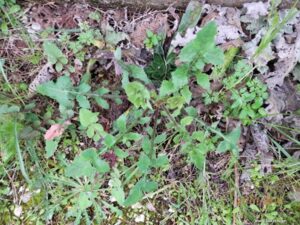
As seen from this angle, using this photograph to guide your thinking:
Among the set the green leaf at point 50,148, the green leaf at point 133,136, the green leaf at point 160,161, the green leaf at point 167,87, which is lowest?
the green leaf at point 50,148

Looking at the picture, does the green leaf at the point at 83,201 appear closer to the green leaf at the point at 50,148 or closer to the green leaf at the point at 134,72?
the green leaf at the point at 50,148

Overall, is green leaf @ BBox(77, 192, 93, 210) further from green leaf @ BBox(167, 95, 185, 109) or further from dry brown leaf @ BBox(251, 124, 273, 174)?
dry brown leaf @ BBox(251, 124, 273, 174)

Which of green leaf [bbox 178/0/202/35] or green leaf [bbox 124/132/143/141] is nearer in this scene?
green leaf [bbox 124/132/143/141]

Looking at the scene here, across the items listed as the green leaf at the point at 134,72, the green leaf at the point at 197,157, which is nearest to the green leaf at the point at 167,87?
the green leaf at the point at 134,72

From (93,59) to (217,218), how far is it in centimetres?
110

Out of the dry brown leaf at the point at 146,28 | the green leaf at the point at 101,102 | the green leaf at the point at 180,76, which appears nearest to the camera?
the green leaf at the point at 180,76

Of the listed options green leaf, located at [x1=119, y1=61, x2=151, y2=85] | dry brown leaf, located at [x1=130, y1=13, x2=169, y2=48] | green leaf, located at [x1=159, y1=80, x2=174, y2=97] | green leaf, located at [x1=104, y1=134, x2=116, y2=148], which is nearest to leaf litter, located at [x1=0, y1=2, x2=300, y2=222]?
dry brown leaf, located at [x1=130, y1=13, x2=169, y2=48]

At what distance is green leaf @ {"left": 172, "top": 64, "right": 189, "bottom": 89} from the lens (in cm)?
199

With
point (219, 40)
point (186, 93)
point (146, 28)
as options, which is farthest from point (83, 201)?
point (219, 40)

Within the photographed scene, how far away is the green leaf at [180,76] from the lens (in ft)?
6.54

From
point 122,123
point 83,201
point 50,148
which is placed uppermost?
point 122,123

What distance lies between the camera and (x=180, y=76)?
6.58 feet

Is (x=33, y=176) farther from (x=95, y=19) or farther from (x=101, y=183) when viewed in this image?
(x=95, y=19)

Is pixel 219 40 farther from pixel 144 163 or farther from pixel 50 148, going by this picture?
pixel 50 148
